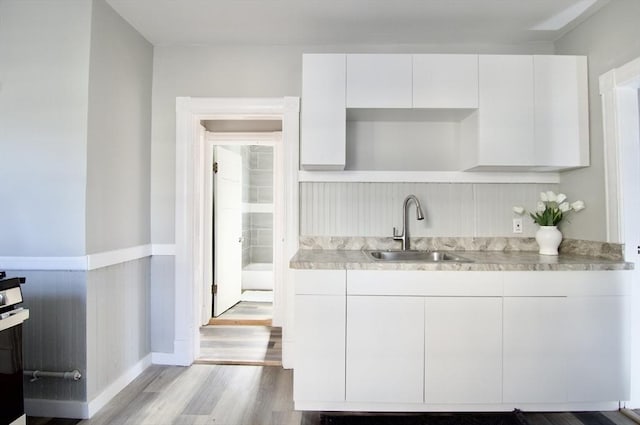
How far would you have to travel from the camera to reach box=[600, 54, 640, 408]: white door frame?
189cm

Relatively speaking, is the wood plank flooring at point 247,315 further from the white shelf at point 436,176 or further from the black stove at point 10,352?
the black stove at point 10,352

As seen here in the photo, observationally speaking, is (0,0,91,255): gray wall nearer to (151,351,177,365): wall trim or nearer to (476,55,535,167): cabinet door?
(151,351,177,365): wall trim

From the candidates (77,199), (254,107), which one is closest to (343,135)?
(254,107)

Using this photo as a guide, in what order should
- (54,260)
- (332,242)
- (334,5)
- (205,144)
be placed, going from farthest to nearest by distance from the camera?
(205,144)
(332,242)
(334,5)
(54,260)

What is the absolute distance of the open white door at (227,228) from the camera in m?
3.55

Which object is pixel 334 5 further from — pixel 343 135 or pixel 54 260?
A: pixel 54 260

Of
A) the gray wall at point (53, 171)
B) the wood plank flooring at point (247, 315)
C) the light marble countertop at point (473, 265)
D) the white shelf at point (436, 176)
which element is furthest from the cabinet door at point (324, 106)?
the wood plank flooring at point (247, 315)

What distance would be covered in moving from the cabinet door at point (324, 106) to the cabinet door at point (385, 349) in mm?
948

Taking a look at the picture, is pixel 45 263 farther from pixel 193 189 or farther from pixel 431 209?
pixel 431 209

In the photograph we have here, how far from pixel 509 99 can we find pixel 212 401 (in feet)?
8.57

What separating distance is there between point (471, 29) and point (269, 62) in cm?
142

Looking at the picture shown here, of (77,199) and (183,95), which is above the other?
(183,95)

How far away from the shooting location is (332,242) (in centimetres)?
245

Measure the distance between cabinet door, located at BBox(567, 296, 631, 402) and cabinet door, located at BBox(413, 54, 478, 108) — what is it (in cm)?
132
